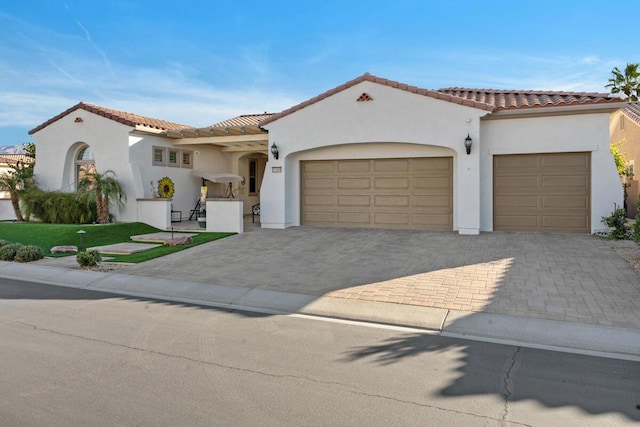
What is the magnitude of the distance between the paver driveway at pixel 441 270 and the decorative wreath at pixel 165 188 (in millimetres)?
5498

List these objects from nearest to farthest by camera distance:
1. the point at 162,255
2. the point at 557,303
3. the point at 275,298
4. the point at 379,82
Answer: the point at 557,303 < the point at 275,298 < the point at 162,255 < the point at 379,82

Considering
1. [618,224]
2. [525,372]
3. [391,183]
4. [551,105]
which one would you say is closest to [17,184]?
[391,183]

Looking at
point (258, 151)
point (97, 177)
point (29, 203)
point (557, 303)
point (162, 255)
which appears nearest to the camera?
point (557, 303)

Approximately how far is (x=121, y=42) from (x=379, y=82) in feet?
33.6

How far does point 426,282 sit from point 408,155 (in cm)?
745

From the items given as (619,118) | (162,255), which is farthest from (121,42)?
(619,118)

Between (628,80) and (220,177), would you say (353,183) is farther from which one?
(628,80)

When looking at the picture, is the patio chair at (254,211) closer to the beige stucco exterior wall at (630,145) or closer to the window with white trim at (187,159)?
the window with white trim at (187,159)

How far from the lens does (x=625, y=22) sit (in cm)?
1330

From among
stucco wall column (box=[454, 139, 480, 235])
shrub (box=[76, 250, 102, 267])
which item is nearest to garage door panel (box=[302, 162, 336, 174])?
stucco wall column (box=[454, 139, 480, 235])

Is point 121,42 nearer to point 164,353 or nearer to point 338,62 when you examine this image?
point 338,62

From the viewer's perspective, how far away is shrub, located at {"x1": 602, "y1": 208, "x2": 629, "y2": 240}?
1206 centimetres

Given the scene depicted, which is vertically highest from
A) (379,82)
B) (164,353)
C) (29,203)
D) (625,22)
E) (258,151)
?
(625,22)

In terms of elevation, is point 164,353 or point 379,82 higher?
point 379,82
